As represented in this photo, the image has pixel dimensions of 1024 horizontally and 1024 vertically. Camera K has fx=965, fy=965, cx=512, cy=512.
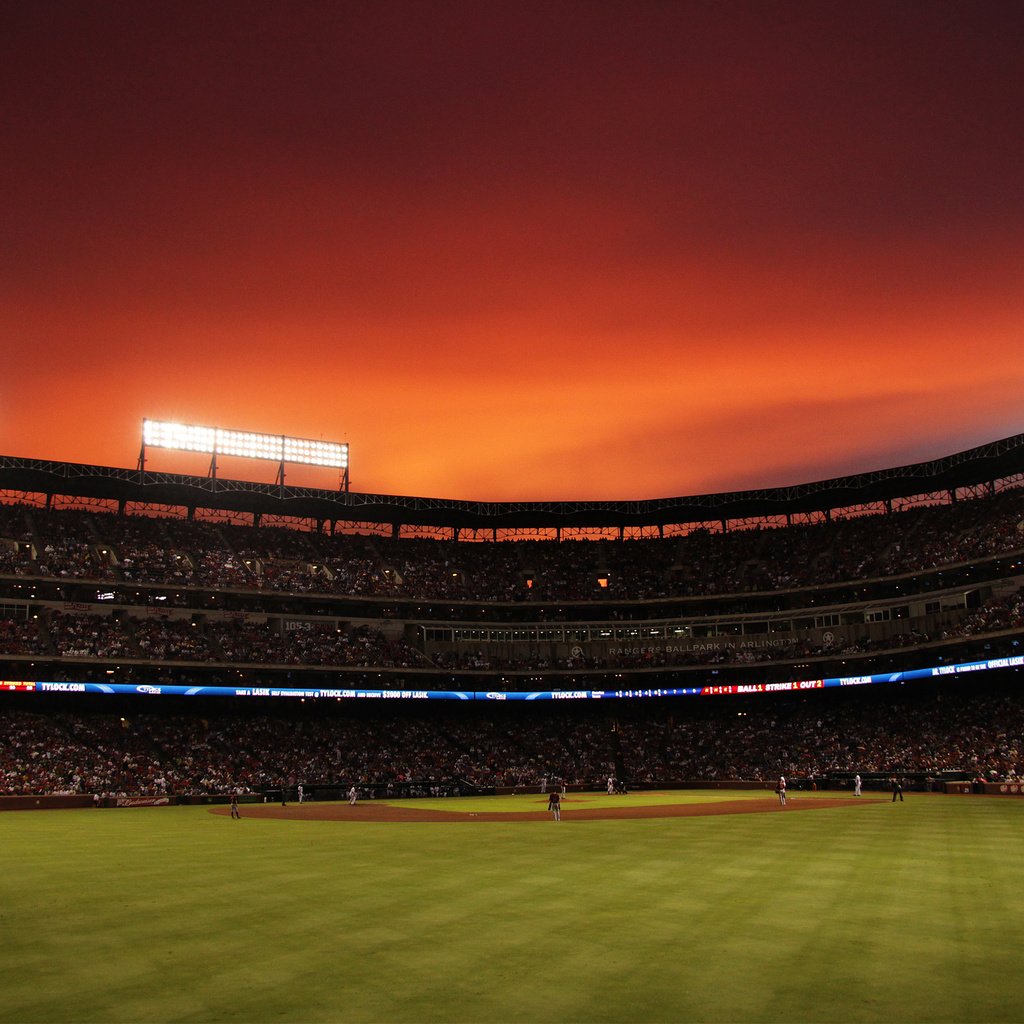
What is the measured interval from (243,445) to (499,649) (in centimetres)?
2950

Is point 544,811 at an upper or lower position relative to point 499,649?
lower

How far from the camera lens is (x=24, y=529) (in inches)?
3059

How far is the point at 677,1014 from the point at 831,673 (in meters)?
73.5

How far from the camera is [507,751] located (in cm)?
8025

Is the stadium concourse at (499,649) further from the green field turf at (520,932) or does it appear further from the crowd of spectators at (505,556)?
the green field turf at (520,932)

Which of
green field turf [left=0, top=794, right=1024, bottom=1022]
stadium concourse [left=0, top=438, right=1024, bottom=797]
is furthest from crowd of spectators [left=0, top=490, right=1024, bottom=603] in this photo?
green field turf [left=0, top=794, right=1024, bottom=1022]

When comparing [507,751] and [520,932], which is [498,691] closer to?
[507,751]

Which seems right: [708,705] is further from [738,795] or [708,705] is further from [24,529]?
[24,529]

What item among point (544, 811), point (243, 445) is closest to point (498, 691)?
point (243, 445)

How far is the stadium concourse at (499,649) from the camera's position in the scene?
6850 cm

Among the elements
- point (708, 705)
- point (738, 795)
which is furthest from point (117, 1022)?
point (708, 705)

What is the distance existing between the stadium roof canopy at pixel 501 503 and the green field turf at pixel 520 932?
53940 mm

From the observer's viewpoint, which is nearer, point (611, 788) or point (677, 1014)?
point (677, 1014)

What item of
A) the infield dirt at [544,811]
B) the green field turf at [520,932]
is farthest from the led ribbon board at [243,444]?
the green field turf at [520,932]
